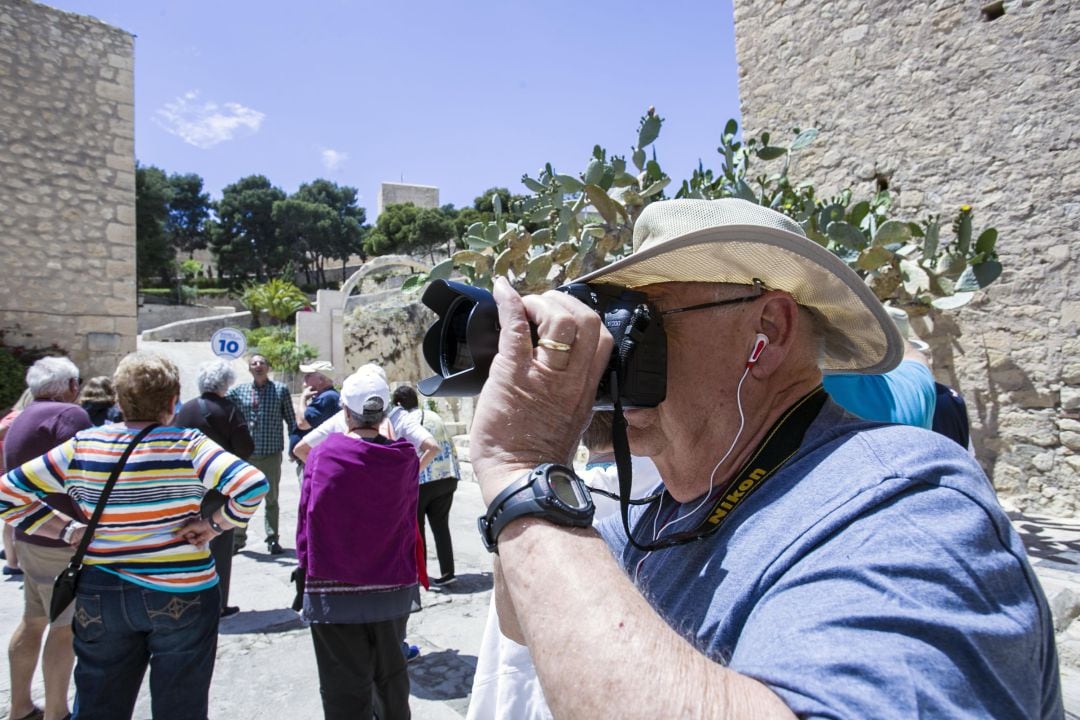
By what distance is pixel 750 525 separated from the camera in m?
0.90

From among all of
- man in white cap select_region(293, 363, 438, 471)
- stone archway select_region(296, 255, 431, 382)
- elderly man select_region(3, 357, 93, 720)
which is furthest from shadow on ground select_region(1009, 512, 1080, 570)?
stone archway select_region(296, 255, 431, 382)

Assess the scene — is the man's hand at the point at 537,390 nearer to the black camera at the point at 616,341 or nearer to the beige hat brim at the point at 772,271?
the black camera at the point at 616,341

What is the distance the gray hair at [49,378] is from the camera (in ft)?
13.1

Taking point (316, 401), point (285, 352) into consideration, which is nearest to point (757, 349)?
point (316, 401)

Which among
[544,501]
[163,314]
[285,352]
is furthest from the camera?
[163,314]

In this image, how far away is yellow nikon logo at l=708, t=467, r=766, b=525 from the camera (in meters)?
0.97

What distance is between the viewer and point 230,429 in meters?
4.74

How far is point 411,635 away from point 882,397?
3.20 metres

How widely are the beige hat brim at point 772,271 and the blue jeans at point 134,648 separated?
2.19 metres

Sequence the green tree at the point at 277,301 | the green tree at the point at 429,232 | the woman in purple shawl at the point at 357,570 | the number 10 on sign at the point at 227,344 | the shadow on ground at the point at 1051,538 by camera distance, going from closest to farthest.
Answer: the woman in purple shawl at the point at 357,570
the shadow on ground at the point at 1051,538
the number 10 on sign at the point at 227,344
the green tree at the point at 277,301
the green tree at the point at 429,232

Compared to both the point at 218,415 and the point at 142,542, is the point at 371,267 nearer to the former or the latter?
the point at 218,415

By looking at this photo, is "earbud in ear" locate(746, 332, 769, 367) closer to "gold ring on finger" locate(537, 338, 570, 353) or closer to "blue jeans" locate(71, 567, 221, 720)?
"gold ring on finger" locate(537, 338, 570, 353)

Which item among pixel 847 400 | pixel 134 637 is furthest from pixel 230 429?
pixel 847 400

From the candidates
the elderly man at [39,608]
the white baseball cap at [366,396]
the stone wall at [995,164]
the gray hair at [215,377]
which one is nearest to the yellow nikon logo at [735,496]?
the white baseball cap at [366,396]
